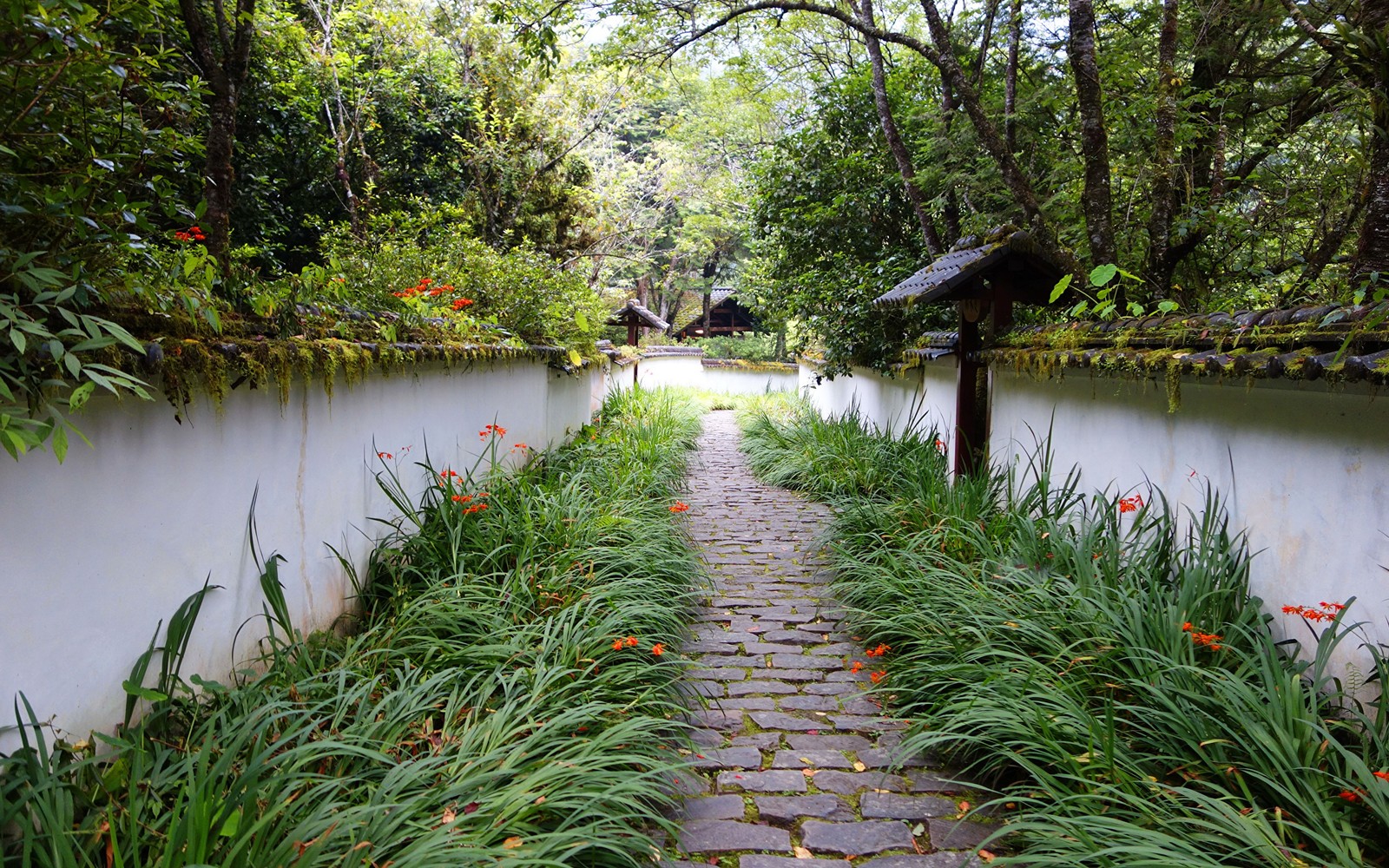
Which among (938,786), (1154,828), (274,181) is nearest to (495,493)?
(938,786)

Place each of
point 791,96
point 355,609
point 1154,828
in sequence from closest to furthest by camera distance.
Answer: point 1154,828, point 355,609, point 791,96

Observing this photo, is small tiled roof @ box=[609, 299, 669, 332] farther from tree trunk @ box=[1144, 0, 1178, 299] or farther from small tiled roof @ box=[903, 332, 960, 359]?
tree trunk @ box=[1144, 0, 1178, 299]

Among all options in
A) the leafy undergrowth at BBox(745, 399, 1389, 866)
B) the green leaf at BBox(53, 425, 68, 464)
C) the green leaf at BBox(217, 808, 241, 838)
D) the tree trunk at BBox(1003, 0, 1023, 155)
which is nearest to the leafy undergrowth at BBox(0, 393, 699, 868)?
the green leaf at BBox(217, 808, 241, 838)

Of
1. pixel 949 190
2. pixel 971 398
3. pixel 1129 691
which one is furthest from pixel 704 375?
pixel 1129 691

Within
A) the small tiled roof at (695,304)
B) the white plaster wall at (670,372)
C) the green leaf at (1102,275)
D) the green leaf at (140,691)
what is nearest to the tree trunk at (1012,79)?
the green leaf at (1102,275)

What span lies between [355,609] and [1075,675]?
329 centimetres

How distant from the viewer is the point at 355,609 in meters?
3.75

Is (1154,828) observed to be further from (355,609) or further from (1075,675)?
(355,609)

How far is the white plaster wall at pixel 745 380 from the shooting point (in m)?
25.0

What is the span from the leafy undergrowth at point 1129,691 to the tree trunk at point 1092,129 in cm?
200

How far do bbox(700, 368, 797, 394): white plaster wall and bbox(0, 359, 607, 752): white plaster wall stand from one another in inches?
836

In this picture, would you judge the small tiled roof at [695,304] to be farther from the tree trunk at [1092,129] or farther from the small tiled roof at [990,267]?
the tree trunk at [1092,129]

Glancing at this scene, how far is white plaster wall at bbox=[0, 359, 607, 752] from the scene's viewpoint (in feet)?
6.22

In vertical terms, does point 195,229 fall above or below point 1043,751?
above
